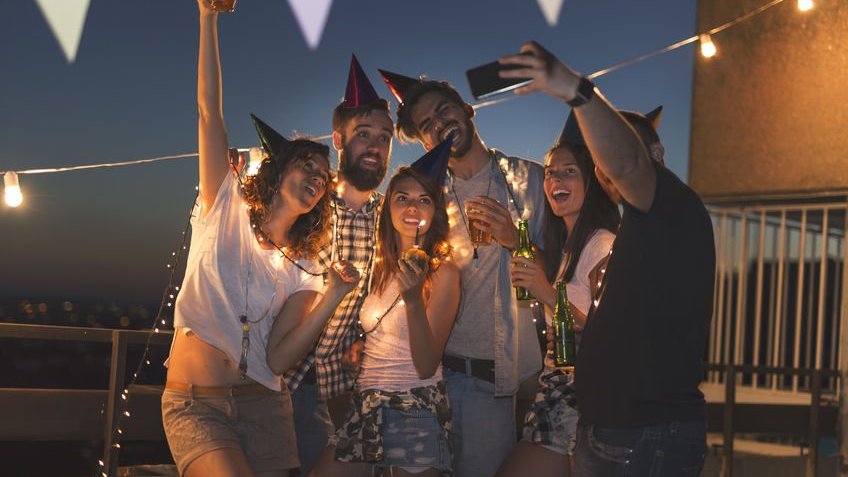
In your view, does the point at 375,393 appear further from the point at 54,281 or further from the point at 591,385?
the point at 54,281

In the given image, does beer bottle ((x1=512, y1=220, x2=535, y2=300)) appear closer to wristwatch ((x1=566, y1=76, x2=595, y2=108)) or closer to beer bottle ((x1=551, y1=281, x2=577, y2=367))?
beer bottle ((x1=551, y1=281, x2=577, y2=367))

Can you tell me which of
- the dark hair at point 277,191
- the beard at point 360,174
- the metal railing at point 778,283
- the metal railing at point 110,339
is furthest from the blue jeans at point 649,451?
the metal railing at point 778,283

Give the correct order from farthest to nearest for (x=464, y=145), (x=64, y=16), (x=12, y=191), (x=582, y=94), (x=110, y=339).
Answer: (x=110, y=339), (x=64, y=16), (x=12, y=191), (x=464, y=145), (x=582, y=94)

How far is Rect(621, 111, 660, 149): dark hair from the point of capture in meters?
2.40

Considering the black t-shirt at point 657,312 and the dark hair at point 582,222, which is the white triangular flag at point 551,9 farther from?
the black t-shirt at point 657,312

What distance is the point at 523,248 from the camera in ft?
10.9

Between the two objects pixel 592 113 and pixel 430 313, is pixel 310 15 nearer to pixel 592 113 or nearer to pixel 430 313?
pixel 430 313

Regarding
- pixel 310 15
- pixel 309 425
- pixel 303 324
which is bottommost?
pixel 309 425

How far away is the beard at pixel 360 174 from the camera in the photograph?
3.56 meters

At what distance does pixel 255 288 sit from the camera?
10.2 ft

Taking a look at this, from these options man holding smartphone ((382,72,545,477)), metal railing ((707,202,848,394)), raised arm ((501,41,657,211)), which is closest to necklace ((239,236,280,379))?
man holding smartphone ((382,72,545,477))

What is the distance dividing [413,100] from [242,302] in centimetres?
111

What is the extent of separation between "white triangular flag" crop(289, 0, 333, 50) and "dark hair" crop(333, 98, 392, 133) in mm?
1006

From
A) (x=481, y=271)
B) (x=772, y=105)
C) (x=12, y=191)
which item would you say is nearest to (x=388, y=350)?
(x=481, y=271)
